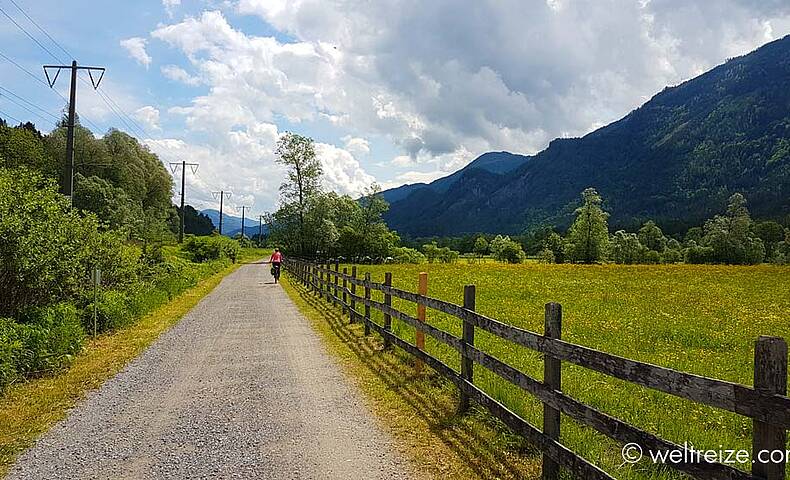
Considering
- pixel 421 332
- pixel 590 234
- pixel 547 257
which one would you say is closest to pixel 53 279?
pixel 421 332

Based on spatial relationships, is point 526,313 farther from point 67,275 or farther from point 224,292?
point 224,292

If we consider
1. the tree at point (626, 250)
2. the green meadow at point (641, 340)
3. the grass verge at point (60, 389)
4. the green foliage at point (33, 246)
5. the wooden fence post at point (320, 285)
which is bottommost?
the grass verge at point (60, 389)

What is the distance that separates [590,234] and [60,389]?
254ft

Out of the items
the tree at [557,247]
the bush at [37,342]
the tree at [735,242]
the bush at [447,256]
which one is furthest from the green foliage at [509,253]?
the bush at [37,342]

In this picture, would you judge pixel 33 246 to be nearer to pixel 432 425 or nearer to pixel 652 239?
pixel 432 425

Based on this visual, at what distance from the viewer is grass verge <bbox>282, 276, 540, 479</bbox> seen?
514cm

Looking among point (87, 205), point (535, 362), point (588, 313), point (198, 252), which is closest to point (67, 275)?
point (535, 362)

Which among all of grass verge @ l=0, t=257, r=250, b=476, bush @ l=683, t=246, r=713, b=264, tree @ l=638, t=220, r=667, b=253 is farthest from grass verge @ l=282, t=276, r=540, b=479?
tree @ l=638, t=220, r=667, b=253

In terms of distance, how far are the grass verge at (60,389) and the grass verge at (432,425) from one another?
145 inches

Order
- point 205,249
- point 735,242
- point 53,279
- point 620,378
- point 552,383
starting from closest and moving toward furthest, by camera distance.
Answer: point 620,378 → point 552,383 → point 53,279 → point 205,249 → point 735,242

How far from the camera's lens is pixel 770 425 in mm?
2900

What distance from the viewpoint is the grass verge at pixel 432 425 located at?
16.9ft

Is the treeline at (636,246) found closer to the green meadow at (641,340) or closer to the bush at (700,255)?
the bush at (700,255)

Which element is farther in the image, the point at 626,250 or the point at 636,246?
the point at 636,246
